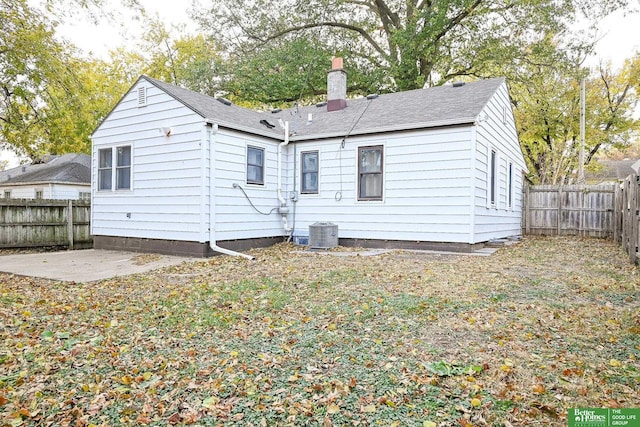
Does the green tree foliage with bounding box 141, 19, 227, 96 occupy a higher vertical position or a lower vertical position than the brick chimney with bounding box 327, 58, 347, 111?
higher

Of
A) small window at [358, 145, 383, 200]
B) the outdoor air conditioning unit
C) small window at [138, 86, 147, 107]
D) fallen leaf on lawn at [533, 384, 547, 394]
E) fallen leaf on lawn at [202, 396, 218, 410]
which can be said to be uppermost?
small window at [138, 86, 147, 107]

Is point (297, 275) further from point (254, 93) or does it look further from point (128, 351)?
point (254, 93)

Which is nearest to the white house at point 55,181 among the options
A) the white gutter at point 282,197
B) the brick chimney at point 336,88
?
the white gutter at point 282,197

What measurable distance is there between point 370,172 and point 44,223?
8.94m

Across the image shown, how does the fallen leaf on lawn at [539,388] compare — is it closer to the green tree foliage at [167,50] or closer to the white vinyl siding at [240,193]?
the white vinyl siding at [240,193]

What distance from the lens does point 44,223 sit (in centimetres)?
1109

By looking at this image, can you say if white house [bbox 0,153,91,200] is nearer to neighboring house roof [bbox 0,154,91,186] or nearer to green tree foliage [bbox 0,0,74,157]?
neighboring house roof [bbox 0,154,91,186]

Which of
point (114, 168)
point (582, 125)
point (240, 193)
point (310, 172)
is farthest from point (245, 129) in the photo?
point (582, 125)

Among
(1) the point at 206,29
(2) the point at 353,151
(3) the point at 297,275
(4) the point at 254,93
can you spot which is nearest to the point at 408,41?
(4) the point at 254,93

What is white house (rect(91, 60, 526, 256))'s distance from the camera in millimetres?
8922

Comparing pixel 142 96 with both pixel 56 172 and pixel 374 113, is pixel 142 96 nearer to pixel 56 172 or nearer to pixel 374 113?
pixel 374 113

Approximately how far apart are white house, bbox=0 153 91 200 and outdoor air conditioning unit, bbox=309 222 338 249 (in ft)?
52.4

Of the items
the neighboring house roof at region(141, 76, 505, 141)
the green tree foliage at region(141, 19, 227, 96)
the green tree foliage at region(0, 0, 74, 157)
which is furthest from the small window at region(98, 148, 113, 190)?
the green tree foliage at region(141, 19, 227, 96)

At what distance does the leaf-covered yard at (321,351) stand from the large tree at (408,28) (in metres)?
12.9
